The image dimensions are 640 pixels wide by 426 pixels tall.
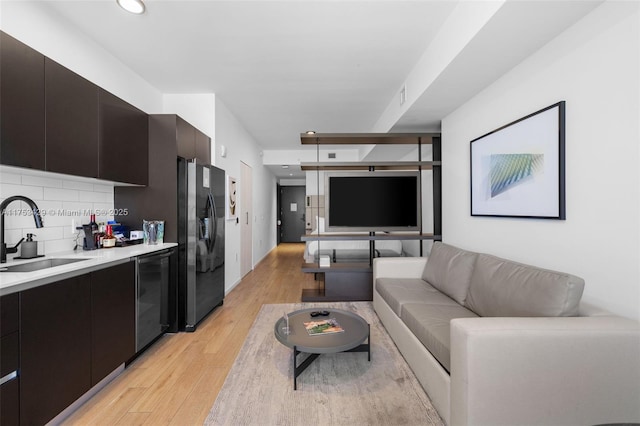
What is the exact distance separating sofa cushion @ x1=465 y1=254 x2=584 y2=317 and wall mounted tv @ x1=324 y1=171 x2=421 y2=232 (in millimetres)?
1519

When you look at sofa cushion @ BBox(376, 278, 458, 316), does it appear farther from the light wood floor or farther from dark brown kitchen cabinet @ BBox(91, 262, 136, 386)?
dark brown kitchen cabinet @ BBox(91, 262, 136, 386)

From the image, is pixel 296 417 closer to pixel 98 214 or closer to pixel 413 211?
pixel 98 214

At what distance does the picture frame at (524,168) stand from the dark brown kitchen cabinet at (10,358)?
9.94 ft

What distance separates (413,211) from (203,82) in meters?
3.07

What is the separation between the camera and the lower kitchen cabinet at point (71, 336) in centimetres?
141

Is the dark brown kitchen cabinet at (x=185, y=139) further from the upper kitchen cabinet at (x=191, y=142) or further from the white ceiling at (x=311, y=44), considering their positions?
the white ceiling at (x=311, y=44)

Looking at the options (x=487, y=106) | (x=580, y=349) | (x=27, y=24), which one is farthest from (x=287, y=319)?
(x=27, y=24)

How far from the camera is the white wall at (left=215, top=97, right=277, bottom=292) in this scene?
4062 millimetres

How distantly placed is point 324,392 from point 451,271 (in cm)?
146

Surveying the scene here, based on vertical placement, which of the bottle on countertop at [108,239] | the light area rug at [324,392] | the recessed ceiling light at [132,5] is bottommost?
the light area rug at [324,392]

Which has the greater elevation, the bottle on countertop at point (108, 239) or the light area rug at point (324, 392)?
the bottle on countertop at point (108, 239)

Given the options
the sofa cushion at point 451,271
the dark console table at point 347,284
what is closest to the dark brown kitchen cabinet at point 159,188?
the dark console table at point 347,284

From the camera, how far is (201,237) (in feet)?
9.76

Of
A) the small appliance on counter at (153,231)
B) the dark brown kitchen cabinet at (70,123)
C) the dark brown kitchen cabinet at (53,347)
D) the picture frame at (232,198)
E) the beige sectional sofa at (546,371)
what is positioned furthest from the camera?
the picture frame at (232,198)
